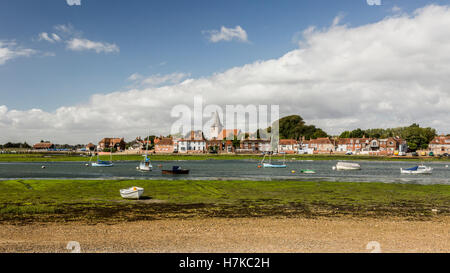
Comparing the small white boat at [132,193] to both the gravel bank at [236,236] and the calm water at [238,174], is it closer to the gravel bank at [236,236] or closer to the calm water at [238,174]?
the gravel bank at [236,236]

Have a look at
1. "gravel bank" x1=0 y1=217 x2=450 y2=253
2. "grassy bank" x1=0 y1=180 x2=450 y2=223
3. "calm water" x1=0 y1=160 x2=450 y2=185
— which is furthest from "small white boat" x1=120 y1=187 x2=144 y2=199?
"calm water" x1=0 y1=160 x2=450 y2=185

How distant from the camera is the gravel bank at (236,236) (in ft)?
55.6

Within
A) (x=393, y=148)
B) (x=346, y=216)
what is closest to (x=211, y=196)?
(x=346, y=216)

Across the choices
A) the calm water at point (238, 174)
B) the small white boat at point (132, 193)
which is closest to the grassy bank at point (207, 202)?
the small white boat at point (132, 193)

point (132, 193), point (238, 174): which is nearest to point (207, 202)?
point (132, 193)

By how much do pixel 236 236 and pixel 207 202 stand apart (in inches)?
538

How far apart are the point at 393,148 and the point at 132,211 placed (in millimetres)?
196915

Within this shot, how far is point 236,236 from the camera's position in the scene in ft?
63.4

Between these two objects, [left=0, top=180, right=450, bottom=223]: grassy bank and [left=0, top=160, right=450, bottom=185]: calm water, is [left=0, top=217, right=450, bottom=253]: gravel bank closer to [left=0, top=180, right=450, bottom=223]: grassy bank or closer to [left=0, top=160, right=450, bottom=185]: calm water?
[left=0, top=180, right=450, bottom=223]: grassy bank

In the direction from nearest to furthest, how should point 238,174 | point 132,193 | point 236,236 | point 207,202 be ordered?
point 236,236
point 207,202
point 132,193
point 238,174

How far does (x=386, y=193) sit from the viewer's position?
135ft

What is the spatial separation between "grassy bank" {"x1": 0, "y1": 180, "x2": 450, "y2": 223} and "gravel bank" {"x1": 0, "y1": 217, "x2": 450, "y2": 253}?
2864 mm

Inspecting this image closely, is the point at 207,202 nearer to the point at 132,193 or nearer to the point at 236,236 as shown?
the point at 132,193
